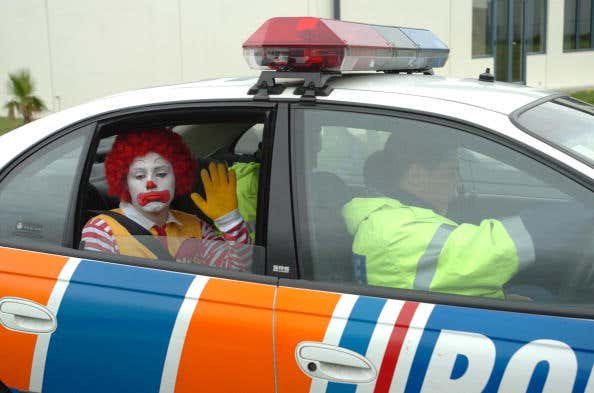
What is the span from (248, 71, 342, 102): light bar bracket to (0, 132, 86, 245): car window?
650 millimetres

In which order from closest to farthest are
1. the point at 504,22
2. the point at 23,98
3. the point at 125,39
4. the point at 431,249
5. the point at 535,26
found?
the point at 431,249
the point at 23,98
the point at 125,39
the point at 504,22
the point at 535,26

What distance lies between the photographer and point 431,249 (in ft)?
8.00

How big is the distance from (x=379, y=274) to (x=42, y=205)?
1.19m

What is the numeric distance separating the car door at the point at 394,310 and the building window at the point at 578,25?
2359 centimetres

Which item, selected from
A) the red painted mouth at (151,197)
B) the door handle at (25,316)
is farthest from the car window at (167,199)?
the door handle at (25,316)

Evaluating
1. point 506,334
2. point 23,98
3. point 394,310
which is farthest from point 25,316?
point 23,98

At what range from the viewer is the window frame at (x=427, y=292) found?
2.24 meters

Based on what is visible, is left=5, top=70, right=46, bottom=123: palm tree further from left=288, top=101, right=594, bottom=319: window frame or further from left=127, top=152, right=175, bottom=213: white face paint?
left=288, top=101, right=594, bottom=319: window frame

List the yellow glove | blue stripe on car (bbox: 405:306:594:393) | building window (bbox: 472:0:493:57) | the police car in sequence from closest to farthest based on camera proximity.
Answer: blue stripe on car (bbox: 405:306:594:393) → the police car → the yellow glove → building window (bbox: 472:0:493:57)

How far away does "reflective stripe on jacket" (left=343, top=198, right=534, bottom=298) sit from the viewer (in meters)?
2.36

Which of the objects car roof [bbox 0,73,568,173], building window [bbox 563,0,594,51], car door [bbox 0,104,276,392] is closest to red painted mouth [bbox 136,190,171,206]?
car door [bbox 0,104,276,392]

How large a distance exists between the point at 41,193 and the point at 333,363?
3.99ft

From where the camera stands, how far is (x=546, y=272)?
91.2 inches

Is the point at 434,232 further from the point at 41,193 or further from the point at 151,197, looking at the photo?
the point at 41,193
